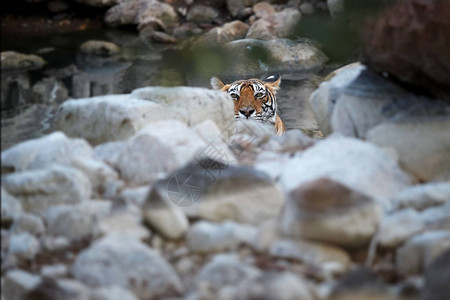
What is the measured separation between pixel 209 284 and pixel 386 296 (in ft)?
1.19

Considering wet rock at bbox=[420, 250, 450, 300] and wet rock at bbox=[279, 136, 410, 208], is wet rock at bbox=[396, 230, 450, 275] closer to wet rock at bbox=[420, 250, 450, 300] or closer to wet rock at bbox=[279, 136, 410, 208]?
wet rock at bbox=[420, 250, 450, 300]

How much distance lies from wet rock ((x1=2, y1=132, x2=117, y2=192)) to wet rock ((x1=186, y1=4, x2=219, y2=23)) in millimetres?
7521

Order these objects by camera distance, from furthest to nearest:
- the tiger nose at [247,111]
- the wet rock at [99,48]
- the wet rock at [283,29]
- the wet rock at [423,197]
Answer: the wet rock at [99,48], the tiger nose at [247,111], the wet rock at [423,197], the wet rock at [283,29]

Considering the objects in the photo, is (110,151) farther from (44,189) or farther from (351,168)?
(351,168)

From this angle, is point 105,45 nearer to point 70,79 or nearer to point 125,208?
point 70,79

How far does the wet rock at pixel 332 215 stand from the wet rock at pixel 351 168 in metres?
0.16

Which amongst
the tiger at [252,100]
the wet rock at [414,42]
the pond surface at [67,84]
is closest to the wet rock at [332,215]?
the pond surface at [67,84]

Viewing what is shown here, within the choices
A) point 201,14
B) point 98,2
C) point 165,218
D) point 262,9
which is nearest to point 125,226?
point 165,218

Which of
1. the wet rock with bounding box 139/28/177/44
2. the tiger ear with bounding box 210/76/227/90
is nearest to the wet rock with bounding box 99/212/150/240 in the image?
the tiger ear with bounding box 210/76/227/90

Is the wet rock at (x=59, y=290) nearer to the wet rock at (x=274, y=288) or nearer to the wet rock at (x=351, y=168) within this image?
the wet rock at (x=274, y=288)

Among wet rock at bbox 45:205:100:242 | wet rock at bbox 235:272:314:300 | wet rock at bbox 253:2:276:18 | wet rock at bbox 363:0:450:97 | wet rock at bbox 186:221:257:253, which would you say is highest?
wet rock at bbox 363:0:450:97

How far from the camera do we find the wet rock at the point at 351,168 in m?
1.61

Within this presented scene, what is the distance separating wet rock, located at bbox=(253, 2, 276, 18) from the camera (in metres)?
8.57

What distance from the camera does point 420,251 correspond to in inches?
52.8
